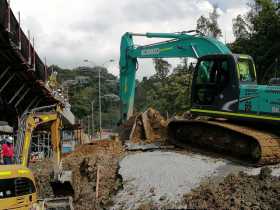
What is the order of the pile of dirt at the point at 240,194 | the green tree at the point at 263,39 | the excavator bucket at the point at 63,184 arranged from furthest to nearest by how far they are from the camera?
the green tree at the point at 263,39 → the excavator bucket at the point at 63,184 → the pile of dirt at the point at 240,194

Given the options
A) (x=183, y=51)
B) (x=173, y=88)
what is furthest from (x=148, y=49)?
(x=173, y=88)

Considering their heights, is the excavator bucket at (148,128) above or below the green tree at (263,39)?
below

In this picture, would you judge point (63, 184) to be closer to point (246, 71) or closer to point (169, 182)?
point (169, 182)

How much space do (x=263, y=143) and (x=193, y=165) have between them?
1.98 m

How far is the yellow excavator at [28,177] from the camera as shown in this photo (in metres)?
10.7

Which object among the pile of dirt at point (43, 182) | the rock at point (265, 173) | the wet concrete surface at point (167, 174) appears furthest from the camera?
the pile of dirt at point (43, 182)

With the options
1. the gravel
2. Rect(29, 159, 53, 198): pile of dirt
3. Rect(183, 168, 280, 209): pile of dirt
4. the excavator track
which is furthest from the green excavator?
Rect(29, 159, 53, 198): pile of dirt

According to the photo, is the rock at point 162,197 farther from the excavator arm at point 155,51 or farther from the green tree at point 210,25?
the green tree at point 210,25

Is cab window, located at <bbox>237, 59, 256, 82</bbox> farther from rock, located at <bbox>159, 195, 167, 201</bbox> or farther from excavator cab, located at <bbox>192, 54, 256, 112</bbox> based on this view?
rock, located at <bbox>159, 195, 167, 201</bbox>

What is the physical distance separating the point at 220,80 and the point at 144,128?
4.57 metres

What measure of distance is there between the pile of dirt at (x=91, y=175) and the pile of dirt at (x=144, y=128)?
602 mm

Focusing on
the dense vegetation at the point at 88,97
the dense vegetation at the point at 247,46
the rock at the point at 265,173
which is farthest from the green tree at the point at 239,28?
the rock at the point at 265,173

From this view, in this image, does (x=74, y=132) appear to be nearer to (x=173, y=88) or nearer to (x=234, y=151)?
(x=173, y=88)

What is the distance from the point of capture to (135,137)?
18.7m
